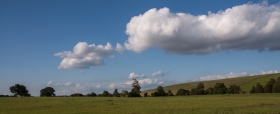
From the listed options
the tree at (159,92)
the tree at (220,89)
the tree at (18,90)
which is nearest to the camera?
the tree at (220,89)

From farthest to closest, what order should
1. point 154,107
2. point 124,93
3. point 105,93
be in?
1. point 105,93
2. point 124,93
3. point 154,107

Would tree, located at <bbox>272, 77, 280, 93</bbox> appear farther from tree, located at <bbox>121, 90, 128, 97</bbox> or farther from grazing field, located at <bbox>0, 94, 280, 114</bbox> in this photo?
tree, located at <bbox>121, 90, 128, 97</bbox>

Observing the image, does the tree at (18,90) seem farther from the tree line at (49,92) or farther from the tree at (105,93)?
the tree at (105,93)

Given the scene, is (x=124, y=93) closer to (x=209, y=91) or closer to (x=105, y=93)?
(x=105, y=93)

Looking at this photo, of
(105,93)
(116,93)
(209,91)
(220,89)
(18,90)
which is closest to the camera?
(220,89)

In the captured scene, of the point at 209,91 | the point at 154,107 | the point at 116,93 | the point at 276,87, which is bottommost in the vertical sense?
the point at 154,107

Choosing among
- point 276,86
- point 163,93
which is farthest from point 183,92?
point 276,86

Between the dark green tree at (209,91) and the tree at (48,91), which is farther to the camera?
the tree at (48,91)

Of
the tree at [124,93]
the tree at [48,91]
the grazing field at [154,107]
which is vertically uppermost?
the tree at [48,91]

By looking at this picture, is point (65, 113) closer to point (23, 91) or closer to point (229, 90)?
point (229, 90)

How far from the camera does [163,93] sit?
440ft

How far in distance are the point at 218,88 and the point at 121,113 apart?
100 meters

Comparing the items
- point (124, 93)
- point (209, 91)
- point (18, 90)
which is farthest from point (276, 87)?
point (18, 90)

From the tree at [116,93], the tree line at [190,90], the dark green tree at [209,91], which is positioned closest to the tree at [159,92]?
the tree line at [190,90]
